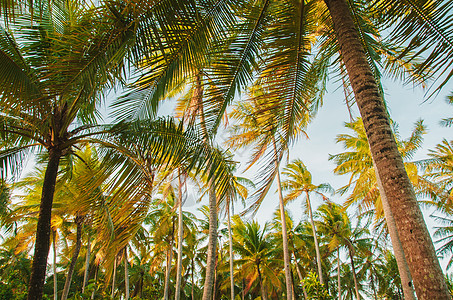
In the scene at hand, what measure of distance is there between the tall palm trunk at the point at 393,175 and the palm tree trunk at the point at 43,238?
475 centimetres

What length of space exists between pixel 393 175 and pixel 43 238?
4878 millimetres

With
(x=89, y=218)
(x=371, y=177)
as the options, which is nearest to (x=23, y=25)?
(x=89, y=218)

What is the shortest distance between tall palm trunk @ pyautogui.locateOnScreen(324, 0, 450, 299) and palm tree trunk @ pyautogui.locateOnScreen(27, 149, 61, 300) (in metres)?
4.75

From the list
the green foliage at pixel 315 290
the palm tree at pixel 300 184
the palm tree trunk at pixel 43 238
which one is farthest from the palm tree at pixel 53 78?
the palm tree at pixel 300 184

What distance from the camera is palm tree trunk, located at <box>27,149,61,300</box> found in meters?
4.24

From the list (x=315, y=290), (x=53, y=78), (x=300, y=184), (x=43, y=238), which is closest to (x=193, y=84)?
(x=53, y=78)

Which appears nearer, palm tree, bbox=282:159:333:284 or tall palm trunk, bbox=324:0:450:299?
tall palm trunk, bbox=324:0:450:299

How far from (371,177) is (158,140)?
1087 cm

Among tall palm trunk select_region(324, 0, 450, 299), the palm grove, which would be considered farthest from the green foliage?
tall palm trunk select_region(324, 0, 450, 299)

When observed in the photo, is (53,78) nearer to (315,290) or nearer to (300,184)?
(315,290)

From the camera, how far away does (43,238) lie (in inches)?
178

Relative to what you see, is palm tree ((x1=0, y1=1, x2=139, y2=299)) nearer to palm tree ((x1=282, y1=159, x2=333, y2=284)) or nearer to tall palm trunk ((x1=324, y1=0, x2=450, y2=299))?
tall palm trunk ((x1=324, y1=0, x2=450, y2=299))

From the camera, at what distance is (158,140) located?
4918mm

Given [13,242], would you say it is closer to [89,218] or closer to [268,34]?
[89,218]
